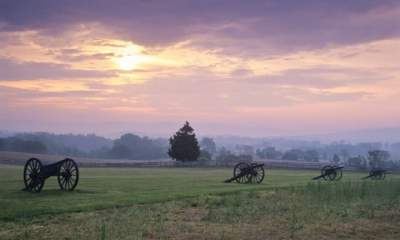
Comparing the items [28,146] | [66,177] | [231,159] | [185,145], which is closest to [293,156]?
[28,146]

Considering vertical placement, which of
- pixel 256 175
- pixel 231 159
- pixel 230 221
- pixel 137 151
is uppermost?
pixel 137 151

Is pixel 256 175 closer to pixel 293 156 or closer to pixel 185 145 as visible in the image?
pixel 185 145

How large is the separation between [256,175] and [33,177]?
53.1 feet

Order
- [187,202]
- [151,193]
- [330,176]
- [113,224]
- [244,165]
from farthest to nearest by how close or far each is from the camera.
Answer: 1. [330,176]
2. [244,165]
3. [151,193]
4. [187,202]
5. [113,224]

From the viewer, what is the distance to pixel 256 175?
35.3m

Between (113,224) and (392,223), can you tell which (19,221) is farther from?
(392,223)

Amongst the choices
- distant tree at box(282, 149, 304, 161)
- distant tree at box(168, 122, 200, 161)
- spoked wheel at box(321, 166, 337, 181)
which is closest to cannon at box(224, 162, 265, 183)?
spoked wheel at box(321, 166, 337, 181)

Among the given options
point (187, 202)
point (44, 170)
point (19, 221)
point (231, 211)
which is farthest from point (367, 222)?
point (44, 170)

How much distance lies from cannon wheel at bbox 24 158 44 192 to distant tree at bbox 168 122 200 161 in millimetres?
43608

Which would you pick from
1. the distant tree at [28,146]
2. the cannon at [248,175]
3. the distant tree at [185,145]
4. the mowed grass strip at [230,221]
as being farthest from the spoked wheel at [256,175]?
the distant tree at [28,146]

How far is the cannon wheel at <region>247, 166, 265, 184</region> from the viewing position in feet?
115

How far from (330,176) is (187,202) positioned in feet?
80.9

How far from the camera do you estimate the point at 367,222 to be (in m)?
16.4

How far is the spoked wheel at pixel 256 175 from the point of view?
35031 millimetres
